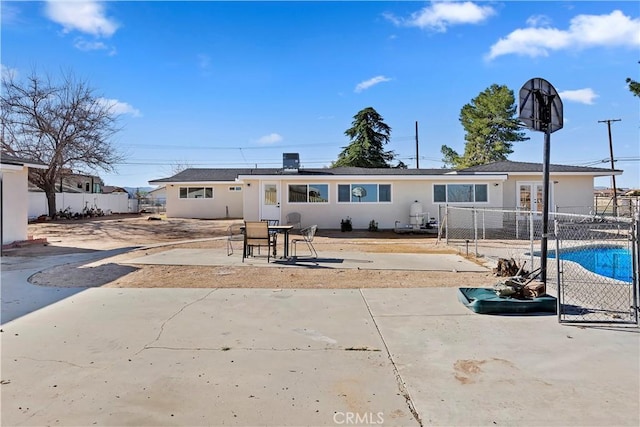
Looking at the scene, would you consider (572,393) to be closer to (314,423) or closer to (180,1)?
(314,423)

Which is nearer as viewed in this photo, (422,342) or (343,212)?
(422,342)

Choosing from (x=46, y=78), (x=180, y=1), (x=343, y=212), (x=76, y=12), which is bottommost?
(x=343, y=212)

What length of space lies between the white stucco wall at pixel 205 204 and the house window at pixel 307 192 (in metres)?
9.00

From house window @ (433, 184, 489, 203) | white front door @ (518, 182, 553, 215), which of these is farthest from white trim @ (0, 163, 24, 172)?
white front door @ (518, 182, 553, 215)

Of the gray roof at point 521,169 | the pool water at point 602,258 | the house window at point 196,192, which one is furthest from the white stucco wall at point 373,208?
the house window at point 196,192

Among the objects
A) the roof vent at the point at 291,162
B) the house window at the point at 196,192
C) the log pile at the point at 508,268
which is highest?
the roof vent at the point at 291,162

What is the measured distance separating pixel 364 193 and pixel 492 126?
2562cm

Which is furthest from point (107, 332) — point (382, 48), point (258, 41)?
point (382, 48)

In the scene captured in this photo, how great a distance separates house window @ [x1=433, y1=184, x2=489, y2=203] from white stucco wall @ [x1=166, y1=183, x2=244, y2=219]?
1364 cm

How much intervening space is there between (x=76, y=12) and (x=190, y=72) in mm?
6981

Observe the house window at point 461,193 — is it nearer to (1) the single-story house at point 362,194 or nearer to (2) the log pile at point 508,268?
(1) the single-story house at point 362,194

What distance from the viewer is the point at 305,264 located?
8773mm

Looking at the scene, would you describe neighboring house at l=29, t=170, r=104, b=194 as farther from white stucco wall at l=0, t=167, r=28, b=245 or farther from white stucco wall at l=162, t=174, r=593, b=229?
white stucco wall at l=0, t=167, r=28, b=245

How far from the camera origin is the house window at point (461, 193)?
18.5 meters
